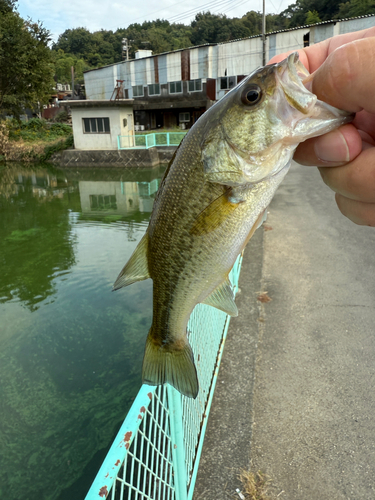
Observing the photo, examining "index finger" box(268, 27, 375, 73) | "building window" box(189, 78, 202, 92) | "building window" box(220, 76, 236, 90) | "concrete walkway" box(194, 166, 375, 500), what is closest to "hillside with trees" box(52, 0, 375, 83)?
"building window" box(220, 76, 236, 90)

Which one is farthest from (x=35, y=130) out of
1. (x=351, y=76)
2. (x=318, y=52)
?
(x=351, y=76)

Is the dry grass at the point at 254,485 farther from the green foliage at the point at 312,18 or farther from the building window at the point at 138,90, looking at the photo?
the green foliage at the point at 312,18

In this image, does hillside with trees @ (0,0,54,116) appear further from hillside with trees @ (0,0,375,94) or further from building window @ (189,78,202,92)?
building window @ (189,78,202,92)

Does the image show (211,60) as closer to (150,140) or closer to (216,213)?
(150,140)

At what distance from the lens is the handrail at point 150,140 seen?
24562 mm

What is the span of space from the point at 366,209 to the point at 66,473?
428 centimetres

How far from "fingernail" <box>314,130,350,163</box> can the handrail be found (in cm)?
2412

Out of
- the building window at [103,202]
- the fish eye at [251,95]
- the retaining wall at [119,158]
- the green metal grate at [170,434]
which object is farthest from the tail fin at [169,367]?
the retaining wall at [119,158]

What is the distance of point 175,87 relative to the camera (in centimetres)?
3662

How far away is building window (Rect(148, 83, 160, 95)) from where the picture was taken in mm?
37969

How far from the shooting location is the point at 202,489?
272 cm

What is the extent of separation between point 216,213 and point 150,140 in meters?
24.5

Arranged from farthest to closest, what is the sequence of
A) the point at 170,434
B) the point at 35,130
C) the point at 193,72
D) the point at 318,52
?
1. the point at 35,130
2. the point at 193,72
3. the point at 170,434
4. the point at 318,52

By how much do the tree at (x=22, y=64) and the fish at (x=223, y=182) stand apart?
3568 cm
